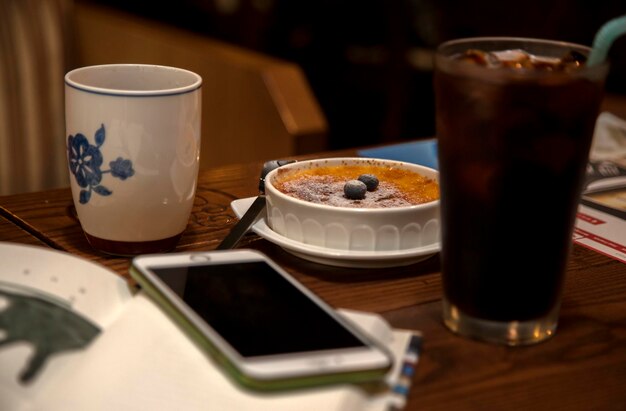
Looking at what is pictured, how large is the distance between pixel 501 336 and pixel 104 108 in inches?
17.1

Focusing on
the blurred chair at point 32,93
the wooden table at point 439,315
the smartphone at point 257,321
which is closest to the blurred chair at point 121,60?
the blurred chair at point 32,93

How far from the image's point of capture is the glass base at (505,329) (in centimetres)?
74

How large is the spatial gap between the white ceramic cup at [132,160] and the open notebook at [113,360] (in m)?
0.16

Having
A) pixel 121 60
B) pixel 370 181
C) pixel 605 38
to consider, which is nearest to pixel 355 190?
pixel 370 181

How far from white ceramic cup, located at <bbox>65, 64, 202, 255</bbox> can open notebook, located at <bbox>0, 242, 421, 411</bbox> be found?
0.16 metres

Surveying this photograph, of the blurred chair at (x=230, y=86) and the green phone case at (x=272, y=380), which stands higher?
the green phone case at (x=272, y=380)

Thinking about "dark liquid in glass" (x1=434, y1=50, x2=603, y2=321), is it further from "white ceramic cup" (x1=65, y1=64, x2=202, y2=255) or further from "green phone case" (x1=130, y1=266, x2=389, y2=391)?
"white ceramic cup" (x1=65, y1=64, x2=202, y2=255)

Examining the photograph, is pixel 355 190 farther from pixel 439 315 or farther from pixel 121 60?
pixel 121 60

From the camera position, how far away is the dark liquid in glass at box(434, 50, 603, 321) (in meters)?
0.68

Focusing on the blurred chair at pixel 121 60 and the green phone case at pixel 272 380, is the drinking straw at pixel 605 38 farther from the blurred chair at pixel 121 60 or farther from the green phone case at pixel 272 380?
the blurred chair at pixel 121 60

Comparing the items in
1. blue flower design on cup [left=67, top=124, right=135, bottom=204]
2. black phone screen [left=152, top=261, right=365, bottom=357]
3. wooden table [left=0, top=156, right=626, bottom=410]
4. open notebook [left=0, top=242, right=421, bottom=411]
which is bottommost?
wooden table [left=0, top=156, right=626, bottom=410]

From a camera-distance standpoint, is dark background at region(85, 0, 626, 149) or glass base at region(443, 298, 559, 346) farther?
dark background at region(85, 0, 626, 149)

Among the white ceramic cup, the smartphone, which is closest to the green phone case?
the smartphone

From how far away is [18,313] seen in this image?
67 cm
